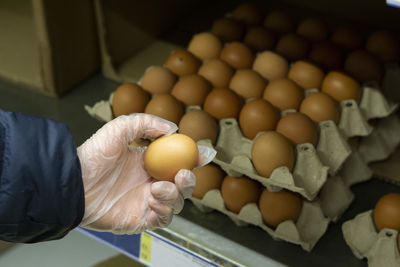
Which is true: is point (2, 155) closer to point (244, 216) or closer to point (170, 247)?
point (170, 247)

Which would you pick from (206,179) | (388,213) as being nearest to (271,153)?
(206,179)

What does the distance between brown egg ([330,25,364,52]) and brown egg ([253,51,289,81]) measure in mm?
275

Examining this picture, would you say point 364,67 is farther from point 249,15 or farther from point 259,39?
point 249,15

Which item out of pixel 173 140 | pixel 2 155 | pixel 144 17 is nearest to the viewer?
pixel 2 155

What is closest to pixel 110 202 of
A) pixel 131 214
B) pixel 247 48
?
pixel 131 214

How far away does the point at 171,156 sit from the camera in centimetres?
121

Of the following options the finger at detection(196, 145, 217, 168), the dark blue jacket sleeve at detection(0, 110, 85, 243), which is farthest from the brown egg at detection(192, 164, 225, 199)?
the dark blue jacket sleeve at detection(0, 110, 85, 243)

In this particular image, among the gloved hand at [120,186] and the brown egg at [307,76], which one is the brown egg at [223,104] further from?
the gloved hand at [120,186]

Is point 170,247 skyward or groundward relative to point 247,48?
groundward

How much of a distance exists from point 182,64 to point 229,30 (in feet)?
1.03

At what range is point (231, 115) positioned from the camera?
5.43ft

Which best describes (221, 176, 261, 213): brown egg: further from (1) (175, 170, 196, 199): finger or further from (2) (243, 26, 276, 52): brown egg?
(2) (243, 26, 276, 52): brown egg

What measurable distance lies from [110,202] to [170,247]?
267mm

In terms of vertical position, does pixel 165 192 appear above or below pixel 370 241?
above
